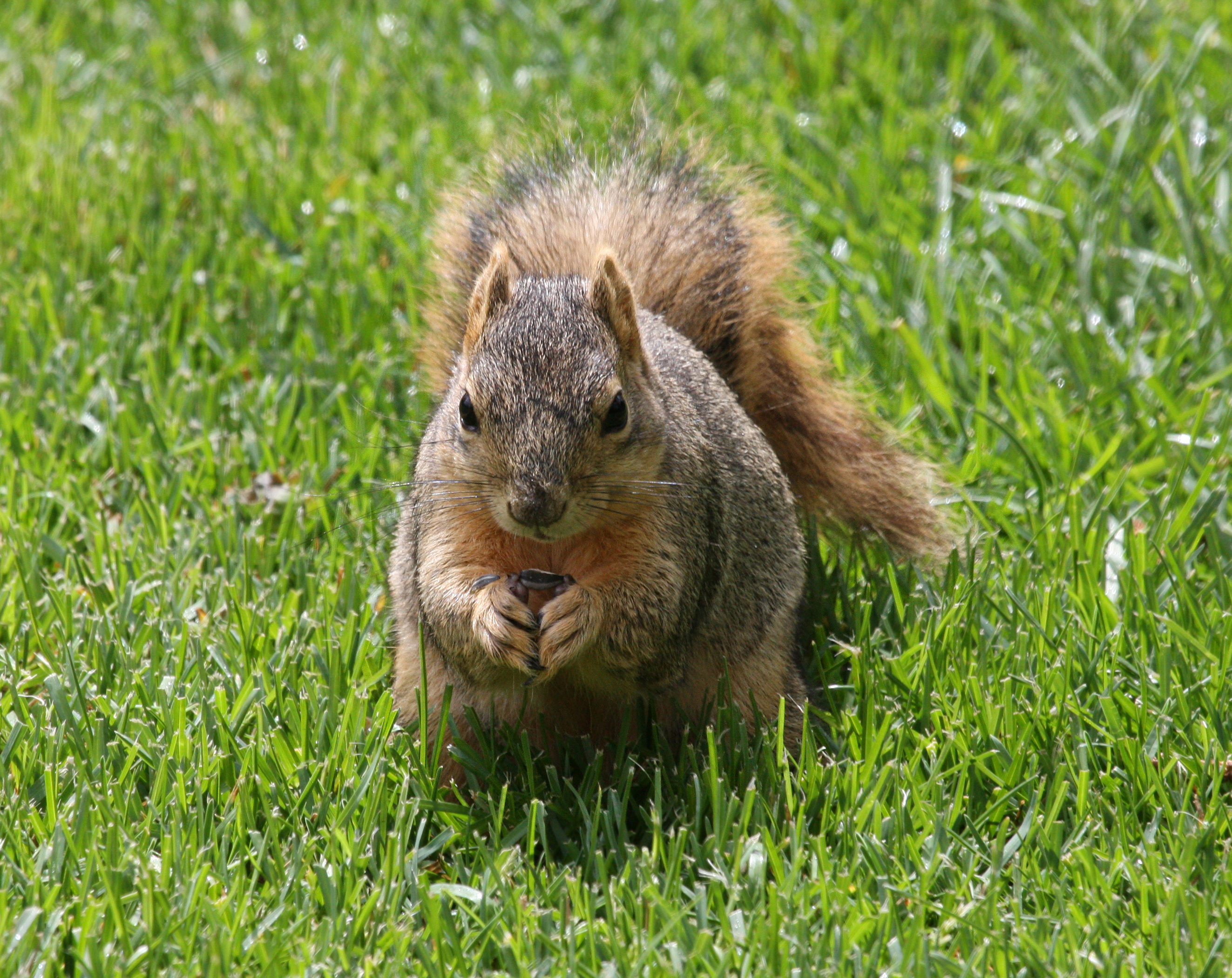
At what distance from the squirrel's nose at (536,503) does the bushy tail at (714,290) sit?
81 centimetres

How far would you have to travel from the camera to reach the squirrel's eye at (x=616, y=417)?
7.28 feet

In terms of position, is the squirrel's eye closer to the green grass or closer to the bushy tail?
the green grass

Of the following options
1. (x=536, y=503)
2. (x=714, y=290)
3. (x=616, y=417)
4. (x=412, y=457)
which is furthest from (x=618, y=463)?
(x=412, y=457)

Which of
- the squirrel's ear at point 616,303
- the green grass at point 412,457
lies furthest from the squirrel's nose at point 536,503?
the green grass at point 412,457

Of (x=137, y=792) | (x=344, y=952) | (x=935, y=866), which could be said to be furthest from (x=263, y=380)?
(x=935, y=866)

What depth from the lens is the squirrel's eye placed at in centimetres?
222

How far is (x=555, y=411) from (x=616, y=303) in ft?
0.91

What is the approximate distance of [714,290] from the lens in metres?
2.94

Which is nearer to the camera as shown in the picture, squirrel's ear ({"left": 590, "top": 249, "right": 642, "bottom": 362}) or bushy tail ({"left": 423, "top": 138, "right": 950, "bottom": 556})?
squirrel's ear ({"left": 590, "top": 249, "right": 642, "bottom": 362})

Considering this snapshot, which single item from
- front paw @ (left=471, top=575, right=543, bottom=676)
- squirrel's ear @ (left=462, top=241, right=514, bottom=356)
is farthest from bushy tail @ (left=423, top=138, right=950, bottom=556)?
front paw @ (left=471, top=575, right=543, bottom=676)

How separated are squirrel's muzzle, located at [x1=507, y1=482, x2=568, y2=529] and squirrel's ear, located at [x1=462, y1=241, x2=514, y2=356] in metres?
0.37

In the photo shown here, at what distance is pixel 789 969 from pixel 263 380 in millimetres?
2171

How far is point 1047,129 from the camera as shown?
4352mm

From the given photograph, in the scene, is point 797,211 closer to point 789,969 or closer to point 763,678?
point 763,678
